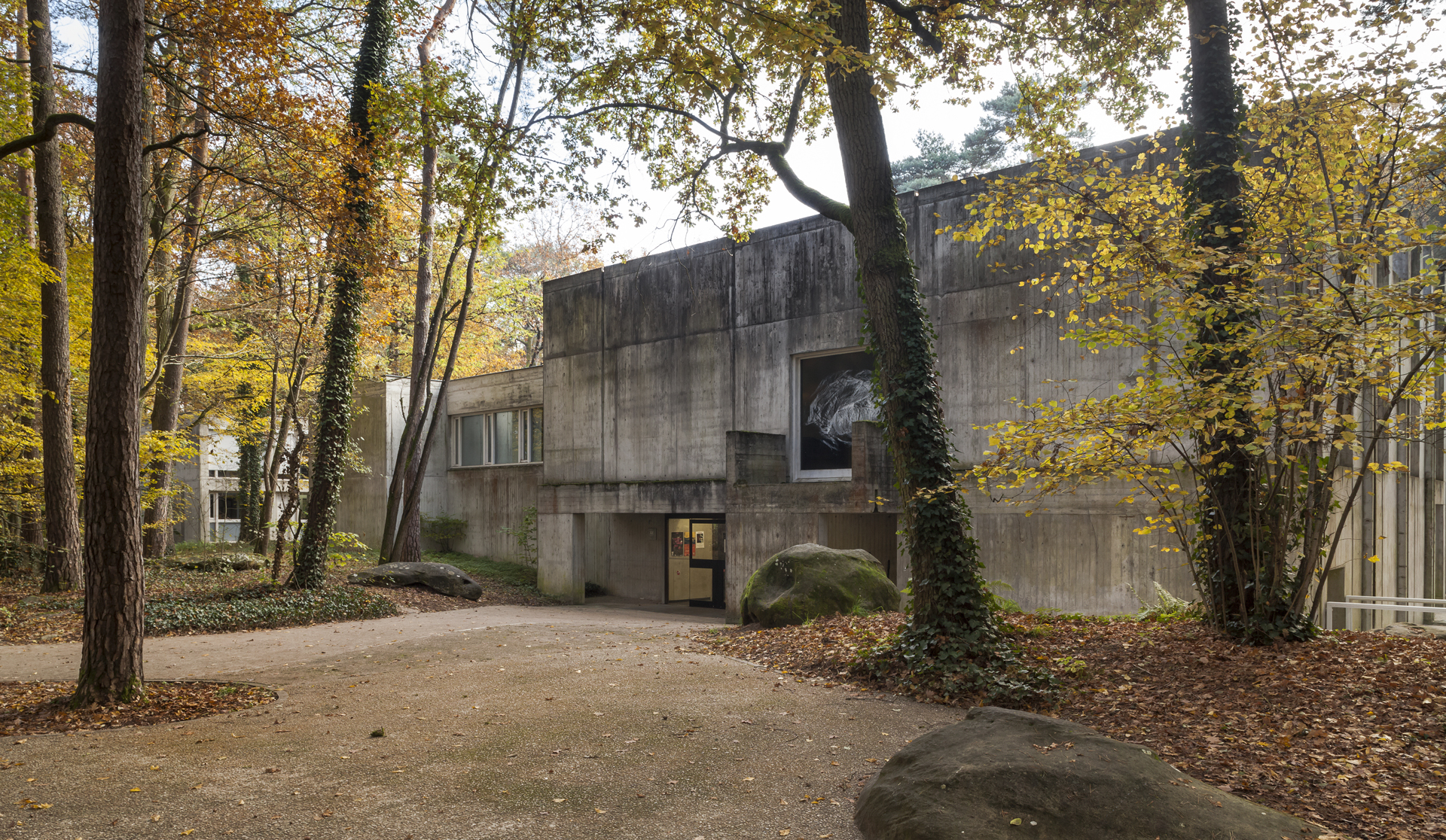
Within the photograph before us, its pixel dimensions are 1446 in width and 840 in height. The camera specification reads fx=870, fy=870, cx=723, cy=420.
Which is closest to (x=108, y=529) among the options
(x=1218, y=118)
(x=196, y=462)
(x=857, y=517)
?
(x=1218, y=118)

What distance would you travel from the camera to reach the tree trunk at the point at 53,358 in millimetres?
13508

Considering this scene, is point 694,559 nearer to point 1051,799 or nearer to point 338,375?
point 338,375

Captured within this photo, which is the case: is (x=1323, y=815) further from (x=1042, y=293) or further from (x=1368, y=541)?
(x=1368, y=541)

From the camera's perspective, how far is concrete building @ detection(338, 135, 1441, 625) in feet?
44.1

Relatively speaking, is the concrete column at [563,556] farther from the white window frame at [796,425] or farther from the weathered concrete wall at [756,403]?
the white window frame at [796,425]

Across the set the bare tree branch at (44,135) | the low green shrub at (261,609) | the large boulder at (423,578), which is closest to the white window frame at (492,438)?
the large boulder at (423,578)

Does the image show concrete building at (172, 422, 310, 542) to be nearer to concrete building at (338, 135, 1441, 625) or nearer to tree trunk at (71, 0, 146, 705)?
concrete building at (338, 135, 1441, 625)

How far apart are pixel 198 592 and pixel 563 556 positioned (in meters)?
8.35

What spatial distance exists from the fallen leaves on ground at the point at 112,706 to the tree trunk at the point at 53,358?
680 centimetres

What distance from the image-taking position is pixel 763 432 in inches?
682

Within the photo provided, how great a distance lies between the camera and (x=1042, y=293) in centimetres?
1362

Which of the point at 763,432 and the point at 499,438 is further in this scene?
the point at 499,438

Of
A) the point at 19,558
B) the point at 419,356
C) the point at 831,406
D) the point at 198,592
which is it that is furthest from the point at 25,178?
the point at 831,406

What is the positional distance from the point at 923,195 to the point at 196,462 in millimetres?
29042
